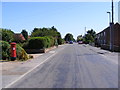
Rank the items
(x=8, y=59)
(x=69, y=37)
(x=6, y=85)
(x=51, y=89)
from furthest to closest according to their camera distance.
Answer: (x=69, y=37) < (x=8, y=59) < (x=6, y=85) < (x=51, y=89)

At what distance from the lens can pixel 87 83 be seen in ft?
33.6

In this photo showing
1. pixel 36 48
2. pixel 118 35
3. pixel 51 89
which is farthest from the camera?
pixel 118 35

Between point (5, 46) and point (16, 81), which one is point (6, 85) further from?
point (5, 46)

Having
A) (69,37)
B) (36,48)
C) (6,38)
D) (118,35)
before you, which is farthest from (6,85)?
(69,37)

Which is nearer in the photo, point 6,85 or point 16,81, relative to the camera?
point 6,85

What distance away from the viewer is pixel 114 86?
377 inches

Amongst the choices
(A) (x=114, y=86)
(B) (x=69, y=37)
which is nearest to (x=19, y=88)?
(A) (x=114, y=86)

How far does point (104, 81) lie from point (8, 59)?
12876 mm

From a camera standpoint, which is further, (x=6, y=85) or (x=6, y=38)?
(x=6, y=38)

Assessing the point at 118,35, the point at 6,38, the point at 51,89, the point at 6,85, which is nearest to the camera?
the point at 51,89

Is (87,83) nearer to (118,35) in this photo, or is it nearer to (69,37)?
(118,35)

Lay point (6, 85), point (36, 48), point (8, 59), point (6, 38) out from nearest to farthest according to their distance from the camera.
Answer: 1. point (6, 85)
2. point (8, 59)
3. point (36, 48)
4. point (6, 38)

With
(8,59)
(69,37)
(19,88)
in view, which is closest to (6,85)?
(19,88)

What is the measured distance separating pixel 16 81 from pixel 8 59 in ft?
36.4
